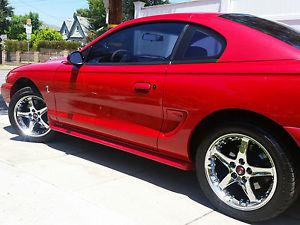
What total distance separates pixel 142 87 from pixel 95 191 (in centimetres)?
104

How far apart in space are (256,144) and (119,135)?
1.51 meters

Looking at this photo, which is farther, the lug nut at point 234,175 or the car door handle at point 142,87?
the car door handle at point 142,87

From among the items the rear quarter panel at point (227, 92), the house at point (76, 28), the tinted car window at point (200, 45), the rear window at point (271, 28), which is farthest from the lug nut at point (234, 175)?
the house at point (76, 28)

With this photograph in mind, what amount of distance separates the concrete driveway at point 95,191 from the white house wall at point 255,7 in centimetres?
1192

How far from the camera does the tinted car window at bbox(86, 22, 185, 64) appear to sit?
163 inches

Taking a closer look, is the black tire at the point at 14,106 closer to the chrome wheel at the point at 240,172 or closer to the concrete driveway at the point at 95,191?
the concrete driveway at the point at 95,191

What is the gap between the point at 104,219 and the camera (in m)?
3.51

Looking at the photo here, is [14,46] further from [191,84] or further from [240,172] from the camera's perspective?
[240,172]

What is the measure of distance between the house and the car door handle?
69.0 metres

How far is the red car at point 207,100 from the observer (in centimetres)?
330

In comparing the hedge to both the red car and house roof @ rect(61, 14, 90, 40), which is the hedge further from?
the red car

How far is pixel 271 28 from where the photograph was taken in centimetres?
385

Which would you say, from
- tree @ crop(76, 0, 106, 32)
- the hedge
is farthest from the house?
the hedge

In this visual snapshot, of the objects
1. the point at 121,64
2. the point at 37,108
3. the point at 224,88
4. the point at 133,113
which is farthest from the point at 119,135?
the point at 37,108
